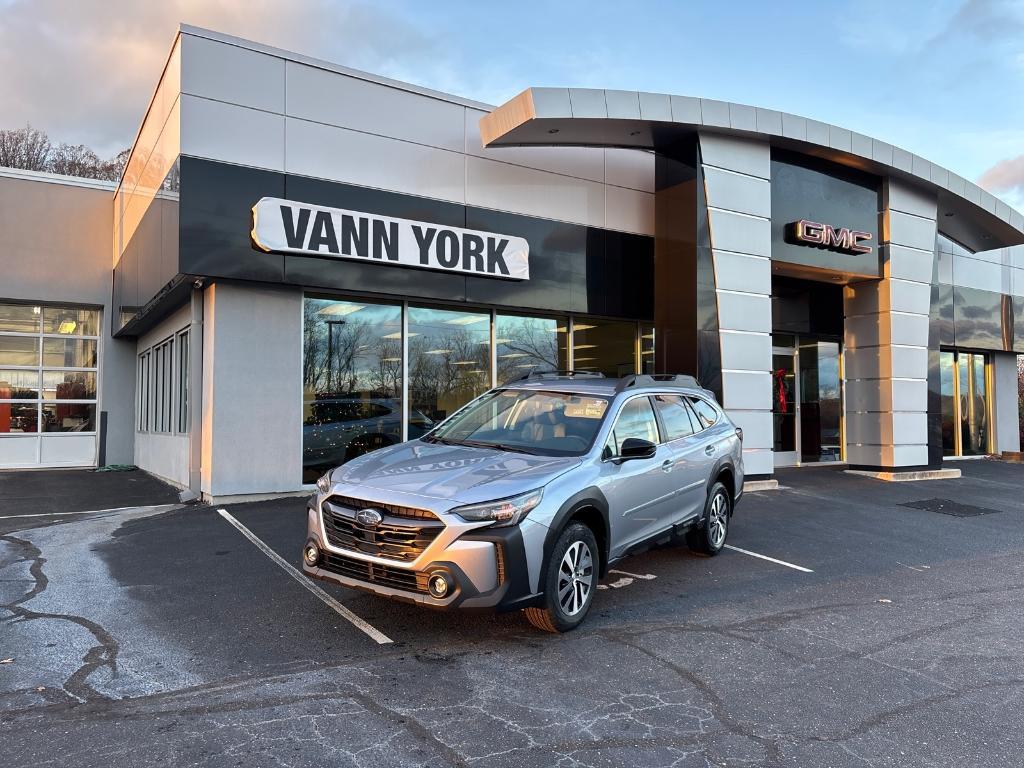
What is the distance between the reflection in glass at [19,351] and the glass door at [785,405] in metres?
16.6

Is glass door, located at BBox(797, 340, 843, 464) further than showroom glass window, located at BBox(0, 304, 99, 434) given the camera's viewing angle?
Yes

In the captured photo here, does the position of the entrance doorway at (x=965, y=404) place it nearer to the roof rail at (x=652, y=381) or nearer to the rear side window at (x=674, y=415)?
the roof rail at (x=652, y=381)

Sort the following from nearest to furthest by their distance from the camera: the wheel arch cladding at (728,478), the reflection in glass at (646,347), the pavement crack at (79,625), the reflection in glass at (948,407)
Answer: the pavement crack at (79,625), the wheel arch cladding at (728,478), the reflection in glass at (646,347), the reflection in glass at (948,407)

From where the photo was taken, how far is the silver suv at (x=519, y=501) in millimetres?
4367

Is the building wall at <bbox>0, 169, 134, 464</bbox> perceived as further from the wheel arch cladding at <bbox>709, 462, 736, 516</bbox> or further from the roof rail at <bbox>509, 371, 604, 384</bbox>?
the wheel arch cladding at <bbox>709, 462, 736, 516</bbox>

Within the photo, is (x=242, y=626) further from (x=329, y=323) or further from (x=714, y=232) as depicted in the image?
(x=714, y=232)

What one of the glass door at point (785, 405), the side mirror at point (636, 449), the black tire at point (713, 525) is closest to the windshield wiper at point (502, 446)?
the side mirror at point (636, 449)

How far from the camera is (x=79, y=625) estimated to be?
5.02 metres

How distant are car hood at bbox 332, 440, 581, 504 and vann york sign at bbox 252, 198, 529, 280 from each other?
17.2 ft

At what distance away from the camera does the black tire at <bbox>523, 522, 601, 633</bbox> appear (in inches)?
185

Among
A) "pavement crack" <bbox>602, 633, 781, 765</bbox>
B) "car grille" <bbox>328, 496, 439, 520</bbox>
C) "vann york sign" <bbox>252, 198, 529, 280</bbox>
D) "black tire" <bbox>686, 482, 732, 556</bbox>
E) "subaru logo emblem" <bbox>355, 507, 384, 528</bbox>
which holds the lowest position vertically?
"pavement crack" <bbox>602, 633, 781, 765</bbox>

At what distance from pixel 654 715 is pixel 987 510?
1023 centimetres

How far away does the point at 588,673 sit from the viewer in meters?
4.28

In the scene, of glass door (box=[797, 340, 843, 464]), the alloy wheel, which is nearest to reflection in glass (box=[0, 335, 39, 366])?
the alloy wheel
